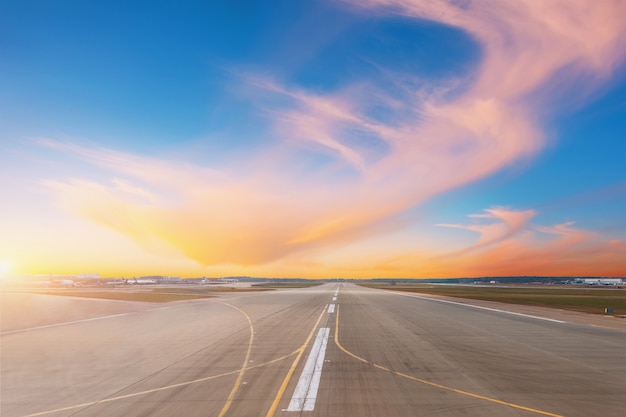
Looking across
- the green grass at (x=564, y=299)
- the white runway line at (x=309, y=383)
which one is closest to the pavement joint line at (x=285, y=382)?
the white runway line at (x=309, y=383)

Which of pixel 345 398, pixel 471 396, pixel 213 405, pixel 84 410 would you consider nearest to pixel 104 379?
pixel 84 410

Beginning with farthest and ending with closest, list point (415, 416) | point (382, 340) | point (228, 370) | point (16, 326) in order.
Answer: point (16, 326) < point (382, 340) < point (228, 370) < point (415, 416)

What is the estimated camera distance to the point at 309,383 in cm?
1002

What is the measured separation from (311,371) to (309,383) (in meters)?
1.33

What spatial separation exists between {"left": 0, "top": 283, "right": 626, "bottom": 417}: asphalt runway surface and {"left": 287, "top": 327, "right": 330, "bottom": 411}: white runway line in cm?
4

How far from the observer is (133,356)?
541 inches

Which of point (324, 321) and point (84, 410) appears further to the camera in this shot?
point (324, 321)

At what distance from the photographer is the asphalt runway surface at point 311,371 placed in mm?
8297

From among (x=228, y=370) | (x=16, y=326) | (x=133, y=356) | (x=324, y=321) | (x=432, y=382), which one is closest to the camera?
(x=432, y=382)

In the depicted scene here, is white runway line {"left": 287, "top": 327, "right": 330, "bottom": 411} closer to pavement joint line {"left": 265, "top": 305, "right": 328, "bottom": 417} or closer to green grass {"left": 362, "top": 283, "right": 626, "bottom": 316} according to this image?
pavement joint line {"left": 265, "top": 305, "right": 328, "bottom": 417}

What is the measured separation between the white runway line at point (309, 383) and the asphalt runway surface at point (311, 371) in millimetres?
44

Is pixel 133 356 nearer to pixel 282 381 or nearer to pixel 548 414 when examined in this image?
pixel 282 381

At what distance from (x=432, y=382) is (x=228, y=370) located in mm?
5644

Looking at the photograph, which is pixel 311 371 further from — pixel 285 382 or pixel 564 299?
pixel 564 299
